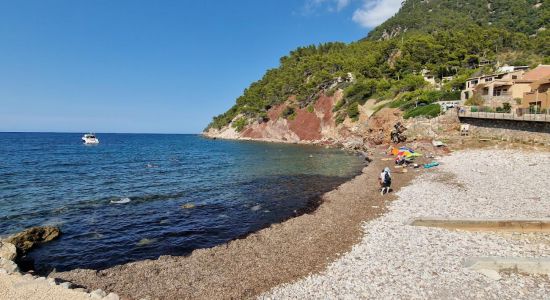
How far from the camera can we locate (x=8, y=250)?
45.4 feet

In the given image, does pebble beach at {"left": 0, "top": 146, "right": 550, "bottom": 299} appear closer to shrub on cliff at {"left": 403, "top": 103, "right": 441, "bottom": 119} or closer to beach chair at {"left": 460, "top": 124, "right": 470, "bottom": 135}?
beach chair at {"left": 460, "top": 124, "right": 470, "bottom": 135}

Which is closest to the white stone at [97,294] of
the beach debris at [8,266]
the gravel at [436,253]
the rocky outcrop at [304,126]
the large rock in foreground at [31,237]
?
the beach debris at [8,266]

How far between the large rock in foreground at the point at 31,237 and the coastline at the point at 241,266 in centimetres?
518

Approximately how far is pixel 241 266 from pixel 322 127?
85609 mm

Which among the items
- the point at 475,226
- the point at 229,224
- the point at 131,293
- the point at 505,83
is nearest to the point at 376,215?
the point at 475,226

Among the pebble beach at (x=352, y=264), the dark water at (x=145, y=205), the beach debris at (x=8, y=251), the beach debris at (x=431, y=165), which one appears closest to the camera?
the pebble beach at (x=352, y=264)

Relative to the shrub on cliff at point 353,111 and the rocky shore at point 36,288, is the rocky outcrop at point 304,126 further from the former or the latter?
the rocky shore at point 36,288

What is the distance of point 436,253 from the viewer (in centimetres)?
1234

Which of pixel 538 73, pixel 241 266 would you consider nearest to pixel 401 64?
pixel 538 73

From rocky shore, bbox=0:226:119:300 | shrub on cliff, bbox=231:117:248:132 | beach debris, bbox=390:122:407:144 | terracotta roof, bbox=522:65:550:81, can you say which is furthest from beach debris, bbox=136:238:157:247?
shrub on cliff, bbox=231:117:248:132

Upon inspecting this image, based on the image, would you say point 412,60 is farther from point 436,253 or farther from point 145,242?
point 145,242

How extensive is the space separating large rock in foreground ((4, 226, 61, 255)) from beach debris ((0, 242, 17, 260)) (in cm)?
80

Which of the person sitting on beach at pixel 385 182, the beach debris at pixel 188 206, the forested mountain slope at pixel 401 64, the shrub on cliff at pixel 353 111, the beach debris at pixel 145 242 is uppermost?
the forested mountain slope at pixel 401 64

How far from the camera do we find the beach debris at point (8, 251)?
13469 mm
